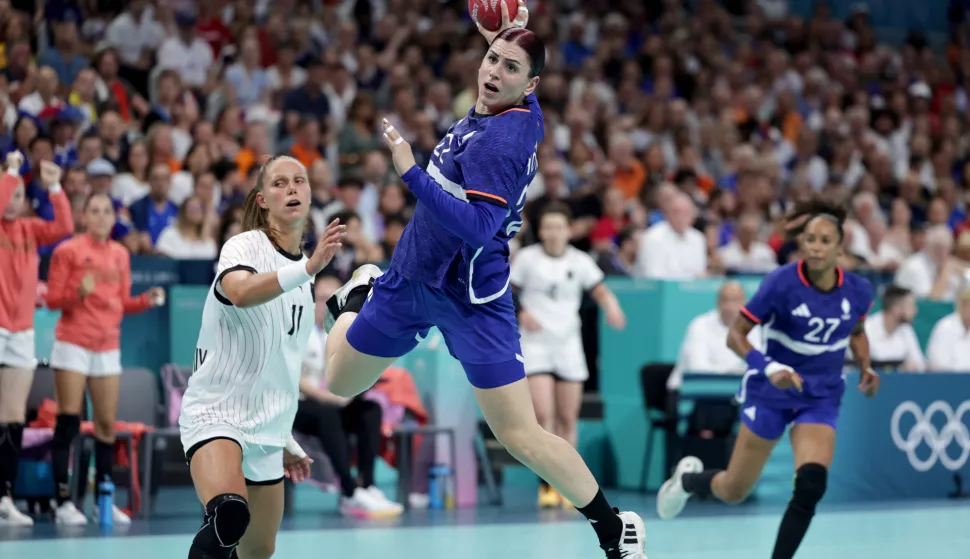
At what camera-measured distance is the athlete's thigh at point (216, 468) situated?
5426mm

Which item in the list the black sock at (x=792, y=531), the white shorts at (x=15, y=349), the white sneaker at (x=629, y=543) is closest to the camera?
the white sneaker at (x=629, y=543)

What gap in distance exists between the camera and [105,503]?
32.6ft

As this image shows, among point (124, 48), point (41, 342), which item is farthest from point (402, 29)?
point (41, 342)

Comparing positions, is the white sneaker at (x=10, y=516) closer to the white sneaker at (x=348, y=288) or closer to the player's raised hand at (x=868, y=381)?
the white sneaker at (x=348, y=288)

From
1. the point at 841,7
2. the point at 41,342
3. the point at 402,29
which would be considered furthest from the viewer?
the point at 841,7

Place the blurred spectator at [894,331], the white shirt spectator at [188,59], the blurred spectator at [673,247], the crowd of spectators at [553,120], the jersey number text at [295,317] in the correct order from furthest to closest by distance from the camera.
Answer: the white shirt spectator at [188,59]
the blurred spectator at [894,331]
the blurred spectator at [673,247]
the crowd of spectators at [553,120]
the jersey number text at [295,317]

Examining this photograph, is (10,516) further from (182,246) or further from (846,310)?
(846,310)

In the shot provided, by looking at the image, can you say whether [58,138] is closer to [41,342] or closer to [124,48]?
[41,342]

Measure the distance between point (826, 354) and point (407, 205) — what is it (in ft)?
21.4

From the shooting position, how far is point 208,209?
39.4 ft

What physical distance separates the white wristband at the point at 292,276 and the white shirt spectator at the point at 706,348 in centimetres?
721

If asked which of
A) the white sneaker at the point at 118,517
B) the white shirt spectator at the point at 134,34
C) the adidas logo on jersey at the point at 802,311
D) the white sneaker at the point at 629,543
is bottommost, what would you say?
the white sneaker at the point at 118,517

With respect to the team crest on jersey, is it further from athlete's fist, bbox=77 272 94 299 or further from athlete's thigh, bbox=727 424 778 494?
athlete's fist, bbox=77 272 94 299

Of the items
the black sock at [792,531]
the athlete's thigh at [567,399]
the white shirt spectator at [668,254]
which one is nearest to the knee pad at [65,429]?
the athlete's thigh at [567,399]
